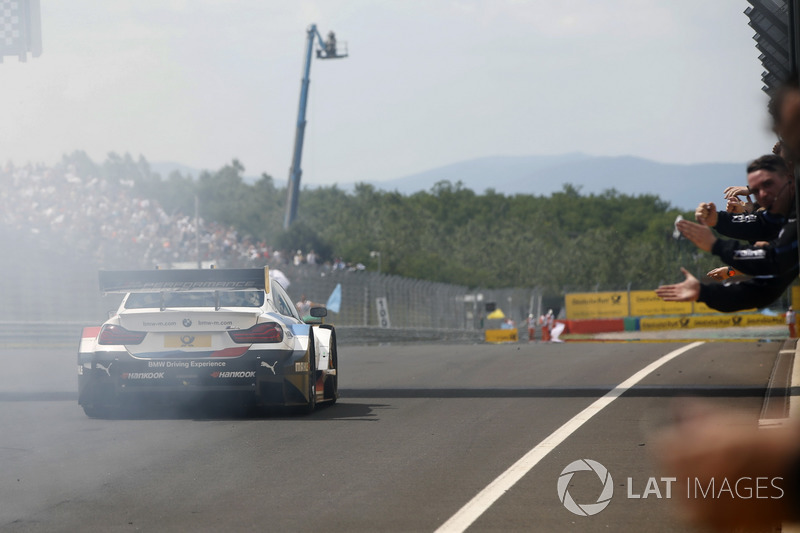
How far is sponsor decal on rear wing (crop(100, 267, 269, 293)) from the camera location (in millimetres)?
11133

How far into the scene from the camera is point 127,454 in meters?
9.19

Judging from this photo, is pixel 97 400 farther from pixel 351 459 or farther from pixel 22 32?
pixel 22 32

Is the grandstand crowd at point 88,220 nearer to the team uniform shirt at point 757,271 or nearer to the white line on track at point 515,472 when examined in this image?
the white line on track at point 515,472

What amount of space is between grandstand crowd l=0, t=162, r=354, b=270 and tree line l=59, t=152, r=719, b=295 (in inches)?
1600

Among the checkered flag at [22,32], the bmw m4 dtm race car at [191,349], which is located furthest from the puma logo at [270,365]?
the checkered flag at [22,32]

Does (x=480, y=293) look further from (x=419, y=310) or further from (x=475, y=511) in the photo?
(x=475, y=511)

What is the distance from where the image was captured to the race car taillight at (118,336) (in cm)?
1125

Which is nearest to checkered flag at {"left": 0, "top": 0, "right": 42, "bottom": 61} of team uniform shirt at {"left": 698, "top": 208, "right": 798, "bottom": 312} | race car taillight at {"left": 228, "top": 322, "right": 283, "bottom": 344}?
race car taillight at {"left": 228, "top": 322, "right": 283, "bottom": 344}

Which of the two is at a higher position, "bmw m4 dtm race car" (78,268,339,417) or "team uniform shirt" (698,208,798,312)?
"team uniform shirt" (698,208,798,312)

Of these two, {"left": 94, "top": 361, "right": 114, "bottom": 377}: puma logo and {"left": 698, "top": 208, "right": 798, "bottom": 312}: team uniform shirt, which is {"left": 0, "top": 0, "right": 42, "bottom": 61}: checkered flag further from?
{"left": 698, "top": 208, "right": 798, "bottom": 312}: team uniform shirt

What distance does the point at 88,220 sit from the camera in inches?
1034

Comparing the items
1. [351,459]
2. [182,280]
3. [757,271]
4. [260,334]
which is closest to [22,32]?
[182,280]

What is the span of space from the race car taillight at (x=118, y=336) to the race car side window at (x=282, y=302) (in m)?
1.54

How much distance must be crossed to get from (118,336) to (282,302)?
193 cm
